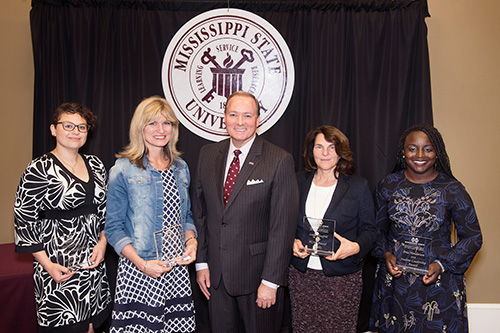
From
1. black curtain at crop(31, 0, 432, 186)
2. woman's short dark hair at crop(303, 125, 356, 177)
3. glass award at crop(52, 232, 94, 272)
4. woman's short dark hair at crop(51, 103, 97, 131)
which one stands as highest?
black curtain at crop(31, 0, 432, 186)

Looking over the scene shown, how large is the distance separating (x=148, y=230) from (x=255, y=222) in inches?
23.6

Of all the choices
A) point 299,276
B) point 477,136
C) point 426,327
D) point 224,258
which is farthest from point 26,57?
point 477,136

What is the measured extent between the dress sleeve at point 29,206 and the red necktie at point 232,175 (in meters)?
1.01

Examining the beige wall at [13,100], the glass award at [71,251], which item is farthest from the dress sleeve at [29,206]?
the beige wall at [13,100]

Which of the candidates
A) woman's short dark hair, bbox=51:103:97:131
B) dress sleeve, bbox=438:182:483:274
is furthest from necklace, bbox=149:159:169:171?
dress sleeve, bbox=438:182:483:274

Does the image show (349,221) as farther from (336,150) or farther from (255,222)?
(255,222)

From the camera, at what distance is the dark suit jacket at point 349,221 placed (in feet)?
7.27

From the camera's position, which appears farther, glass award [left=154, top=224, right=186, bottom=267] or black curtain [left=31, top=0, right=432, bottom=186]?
black curtain [left=31, top=0, right=432, bottom=186]

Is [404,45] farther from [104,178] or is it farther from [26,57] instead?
[26,57]

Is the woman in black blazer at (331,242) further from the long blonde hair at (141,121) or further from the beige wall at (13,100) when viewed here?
the beige wall at (13,100)

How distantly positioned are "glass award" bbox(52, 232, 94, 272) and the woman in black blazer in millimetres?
1251

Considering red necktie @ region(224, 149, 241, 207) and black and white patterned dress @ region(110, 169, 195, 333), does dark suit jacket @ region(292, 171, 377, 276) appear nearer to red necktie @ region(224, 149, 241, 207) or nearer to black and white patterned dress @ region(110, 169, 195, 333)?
red necktie @ region(224, 149, 241, 207)

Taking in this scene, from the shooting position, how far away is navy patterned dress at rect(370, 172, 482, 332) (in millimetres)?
2186

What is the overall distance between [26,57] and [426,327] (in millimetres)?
3725
